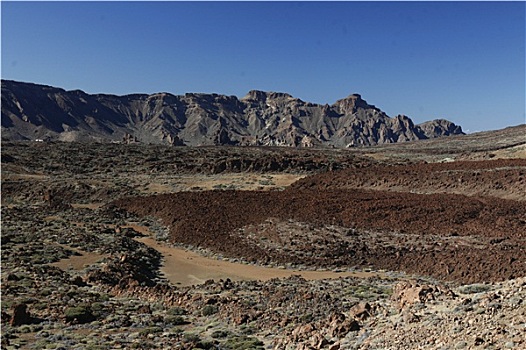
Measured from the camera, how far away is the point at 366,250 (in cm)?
2330

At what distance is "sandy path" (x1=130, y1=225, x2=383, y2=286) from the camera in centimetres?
2084

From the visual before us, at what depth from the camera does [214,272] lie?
22000mm

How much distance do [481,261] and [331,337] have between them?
37.7 ft

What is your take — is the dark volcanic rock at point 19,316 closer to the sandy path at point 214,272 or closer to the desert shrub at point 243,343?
the desert shrub at point 243,343

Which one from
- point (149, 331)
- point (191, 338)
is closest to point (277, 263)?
point (149, 331)

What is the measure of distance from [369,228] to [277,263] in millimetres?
6857

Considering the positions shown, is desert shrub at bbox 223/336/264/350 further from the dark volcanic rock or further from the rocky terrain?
the dark volcanic rock

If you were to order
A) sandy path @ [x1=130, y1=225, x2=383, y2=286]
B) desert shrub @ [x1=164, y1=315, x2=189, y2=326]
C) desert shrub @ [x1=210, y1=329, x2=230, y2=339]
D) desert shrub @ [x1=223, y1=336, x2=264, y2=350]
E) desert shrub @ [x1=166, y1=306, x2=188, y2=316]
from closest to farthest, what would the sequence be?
desert shrub @ [x1=223, y1=336, x2=264, y2=350] → desert shrub @ [x1=210, y1=329, x2=230, y2=339] → desert shrub @ [x1=164, y1=315, x2=189, y2=326] → desert shrub @ [x1=166, y1=306, x2=188, y2=316] → sandy path @ [x1=130, y1=225, x2=383, y2=286]

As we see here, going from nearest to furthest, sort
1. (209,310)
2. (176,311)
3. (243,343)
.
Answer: (243,343), (209,310), (176,311)

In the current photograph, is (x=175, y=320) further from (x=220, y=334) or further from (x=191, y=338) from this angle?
(x=220, y=334)

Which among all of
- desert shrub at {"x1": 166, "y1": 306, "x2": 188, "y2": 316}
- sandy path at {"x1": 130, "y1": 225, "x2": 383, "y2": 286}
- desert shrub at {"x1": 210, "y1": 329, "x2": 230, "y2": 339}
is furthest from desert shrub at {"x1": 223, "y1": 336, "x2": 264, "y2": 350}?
sandy path at {"x1": 130, "y1": 225, "x2": 383, "y2": 286}

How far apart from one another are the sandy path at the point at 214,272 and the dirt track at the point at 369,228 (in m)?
1.17

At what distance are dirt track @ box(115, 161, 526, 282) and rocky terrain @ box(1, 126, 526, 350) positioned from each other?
0.11 meters

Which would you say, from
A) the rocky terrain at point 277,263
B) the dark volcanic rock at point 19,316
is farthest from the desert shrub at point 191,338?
the dark volcanic rock at point 19,316
